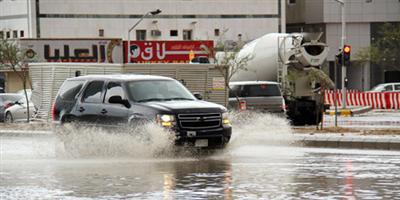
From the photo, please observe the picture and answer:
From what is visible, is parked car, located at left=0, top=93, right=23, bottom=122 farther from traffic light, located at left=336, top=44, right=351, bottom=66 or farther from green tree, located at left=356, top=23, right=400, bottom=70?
green tree, located at left=356, top=23, right=400, bottom=70

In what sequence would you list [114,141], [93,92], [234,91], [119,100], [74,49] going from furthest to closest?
[74,49] → [234,91] → [93,92] → [119,100] → [114,141]

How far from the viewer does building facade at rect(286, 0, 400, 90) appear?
96.4 meters

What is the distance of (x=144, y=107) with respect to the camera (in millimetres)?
21422

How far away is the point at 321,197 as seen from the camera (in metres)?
14.5

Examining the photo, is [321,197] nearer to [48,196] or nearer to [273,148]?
[48,196]

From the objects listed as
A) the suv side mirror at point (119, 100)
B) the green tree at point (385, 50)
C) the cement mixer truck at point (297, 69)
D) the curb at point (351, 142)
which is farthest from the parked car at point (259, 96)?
the green tree at point (385, 50)

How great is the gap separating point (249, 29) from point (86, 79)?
6928cm

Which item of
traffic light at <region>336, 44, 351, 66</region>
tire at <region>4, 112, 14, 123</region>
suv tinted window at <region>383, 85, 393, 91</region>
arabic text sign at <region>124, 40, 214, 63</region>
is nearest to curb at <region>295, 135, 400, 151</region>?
tire at <region>4, 112, 14, 123</region>

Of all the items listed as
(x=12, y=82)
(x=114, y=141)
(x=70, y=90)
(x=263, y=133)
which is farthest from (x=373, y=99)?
(x=114, y=141)

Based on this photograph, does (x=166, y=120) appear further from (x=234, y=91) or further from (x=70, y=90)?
(x=234, y=91)

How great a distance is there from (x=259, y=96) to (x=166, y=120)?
633 inches

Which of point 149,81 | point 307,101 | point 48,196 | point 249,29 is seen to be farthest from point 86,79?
point 249,29

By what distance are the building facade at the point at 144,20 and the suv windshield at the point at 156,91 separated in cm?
6231

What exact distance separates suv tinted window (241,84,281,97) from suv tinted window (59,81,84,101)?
43.5 feet
